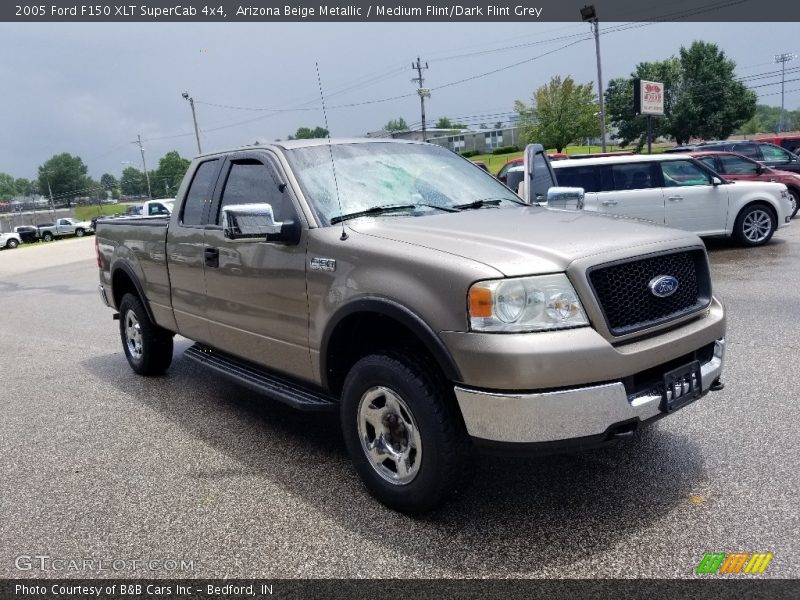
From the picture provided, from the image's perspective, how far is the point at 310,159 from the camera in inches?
Answer: 164

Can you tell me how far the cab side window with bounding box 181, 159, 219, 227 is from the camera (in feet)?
16.1

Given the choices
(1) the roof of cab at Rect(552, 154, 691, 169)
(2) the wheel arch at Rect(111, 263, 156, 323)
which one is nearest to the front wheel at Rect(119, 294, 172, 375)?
(2) the wheel arch at Rect(111, 263, 156, 323)

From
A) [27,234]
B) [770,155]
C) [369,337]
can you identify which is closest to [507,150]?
[27,234]

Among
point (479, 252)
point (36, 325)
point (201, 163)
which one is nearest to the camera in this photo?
point (479, 252)

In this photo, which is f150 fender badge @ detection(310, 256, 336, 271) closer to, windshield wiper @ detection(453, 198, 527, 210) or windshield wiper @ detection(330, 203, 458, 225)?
windshield wiper @ detection(330, 203, 458, 225)

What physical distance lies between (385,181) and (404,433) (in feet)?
5.30

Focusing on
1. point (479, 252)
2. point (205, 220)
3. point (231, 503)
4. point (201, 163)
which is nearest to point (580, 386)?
point (479, 252)

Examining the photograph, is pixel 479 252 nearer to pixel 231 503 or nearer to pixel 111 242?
pixel 231 503

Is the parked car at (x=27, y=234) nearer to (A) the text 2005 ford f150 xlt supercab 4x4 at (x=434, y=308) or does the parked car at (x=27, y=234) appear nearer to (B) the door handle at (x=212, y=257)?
(A) the text 2005 ford f150 xlt supercab 4x4 at (x=434, y=308)

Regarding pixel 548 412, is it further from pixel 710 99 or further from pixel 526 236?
pixel 710 99

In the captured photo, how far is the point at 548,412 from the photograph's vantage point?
2777 mm

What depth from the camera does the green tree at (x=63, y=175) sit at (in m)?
144

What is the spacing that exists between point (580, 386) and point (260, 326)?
215cm

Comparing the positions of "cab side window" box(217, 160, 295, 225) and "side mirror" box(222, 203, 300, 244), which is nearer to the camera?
"side mirror" box(222, 203, 300, 244)
